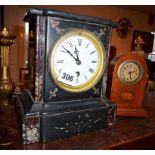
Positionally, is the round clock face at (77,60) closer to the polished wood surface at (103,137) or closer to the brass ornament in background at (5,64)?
the polished wood surface at (103,137)

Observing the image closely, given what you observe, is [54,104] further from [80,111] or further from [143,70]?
[143,70]

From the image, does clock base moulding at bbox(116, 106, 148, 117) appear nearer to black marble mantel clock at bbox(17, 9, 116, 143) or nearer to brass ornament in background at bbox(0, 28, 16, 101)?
black marble mantel clock at bbox(17, 9, 116, 143)

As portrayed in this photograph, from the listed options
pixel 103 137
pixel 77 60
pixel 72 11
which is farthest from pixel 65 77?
pixel 72 11

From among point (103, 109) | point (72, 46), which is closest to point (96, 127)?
point (103, 109)

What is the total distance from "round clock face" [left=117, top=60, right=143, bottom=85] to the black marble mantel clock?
0.40 ft

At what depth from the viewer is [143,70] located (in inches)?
31.1

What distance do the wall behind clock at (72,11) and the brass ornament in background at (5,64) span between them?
5.72 feet

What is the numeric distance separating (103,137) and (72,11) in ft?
11.9

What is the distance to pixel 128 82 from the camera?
795 millimetres

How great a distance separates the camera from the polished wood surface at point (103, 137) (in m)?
0.57

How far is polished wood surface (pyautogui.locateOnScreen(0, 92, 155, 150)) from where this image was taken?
1.86 ft

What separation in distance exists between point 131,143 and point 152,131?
12 centimetres

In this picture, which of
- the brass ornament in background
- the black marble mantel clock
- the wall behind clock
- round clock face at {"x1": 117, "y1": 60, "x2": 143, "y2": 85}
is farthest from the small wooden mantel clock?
the wall behind clock

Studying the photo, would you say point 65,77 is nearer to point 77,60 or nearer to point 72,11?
point 77,60
